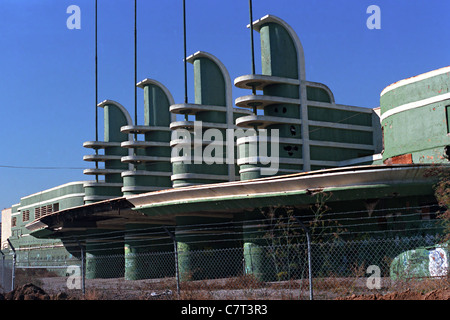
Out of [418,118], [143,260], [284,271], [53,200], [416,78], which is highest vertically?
[416,78]

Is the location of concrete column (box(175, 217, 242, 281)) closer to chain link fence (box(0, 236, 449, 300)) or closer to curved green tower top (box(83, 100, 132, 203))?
chain link fence (box(0, 236, 449, 300))

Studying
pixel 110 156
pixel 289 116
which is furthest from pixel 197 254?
pixel 110 156

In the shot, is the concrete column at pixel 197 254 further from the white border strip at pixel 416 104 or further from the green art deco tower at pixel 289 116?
the white border strip at pixel 416 104

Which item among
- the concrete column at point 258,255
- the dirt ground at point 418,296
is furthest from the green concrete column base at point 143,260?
the dirt ground at point 418,296

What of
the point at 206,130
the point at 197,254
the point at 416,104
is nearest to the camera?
the point at 416,104

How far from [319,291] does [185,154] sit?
2342 centimetres

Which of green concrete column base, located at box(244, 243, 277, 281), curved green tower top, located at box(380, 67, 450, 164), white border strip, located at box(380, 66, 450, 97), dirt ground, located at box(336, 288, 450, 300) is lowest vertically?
dirt ground, located at box(336, 288, 450, 300)

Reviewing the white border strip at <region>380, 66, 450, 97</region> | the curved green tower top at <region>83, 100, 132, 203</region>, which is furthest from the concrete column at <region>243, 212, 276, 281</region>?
the curved green tower top at <region>83, 100, 132, 203</region>

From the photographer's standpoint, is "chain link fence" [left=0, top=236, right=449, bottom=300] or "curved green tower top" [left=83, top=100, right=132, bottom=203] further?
"curved green tower top" [left=83, top=100, right=132, bottom=203]

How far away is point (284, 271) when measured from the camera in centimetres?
2827

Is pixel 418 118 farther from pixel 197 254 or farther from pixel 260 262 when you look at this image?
pixel 197 254

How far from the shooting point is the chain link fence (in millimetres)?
19547

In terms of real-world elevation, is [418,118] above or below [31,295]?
above

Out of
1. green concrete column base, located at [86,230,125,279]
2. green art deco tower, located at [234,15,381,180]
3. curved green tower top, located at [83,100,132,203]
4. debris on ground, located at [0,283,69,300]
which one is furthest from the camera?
curved green tower top, located at [83,100,132,203]
